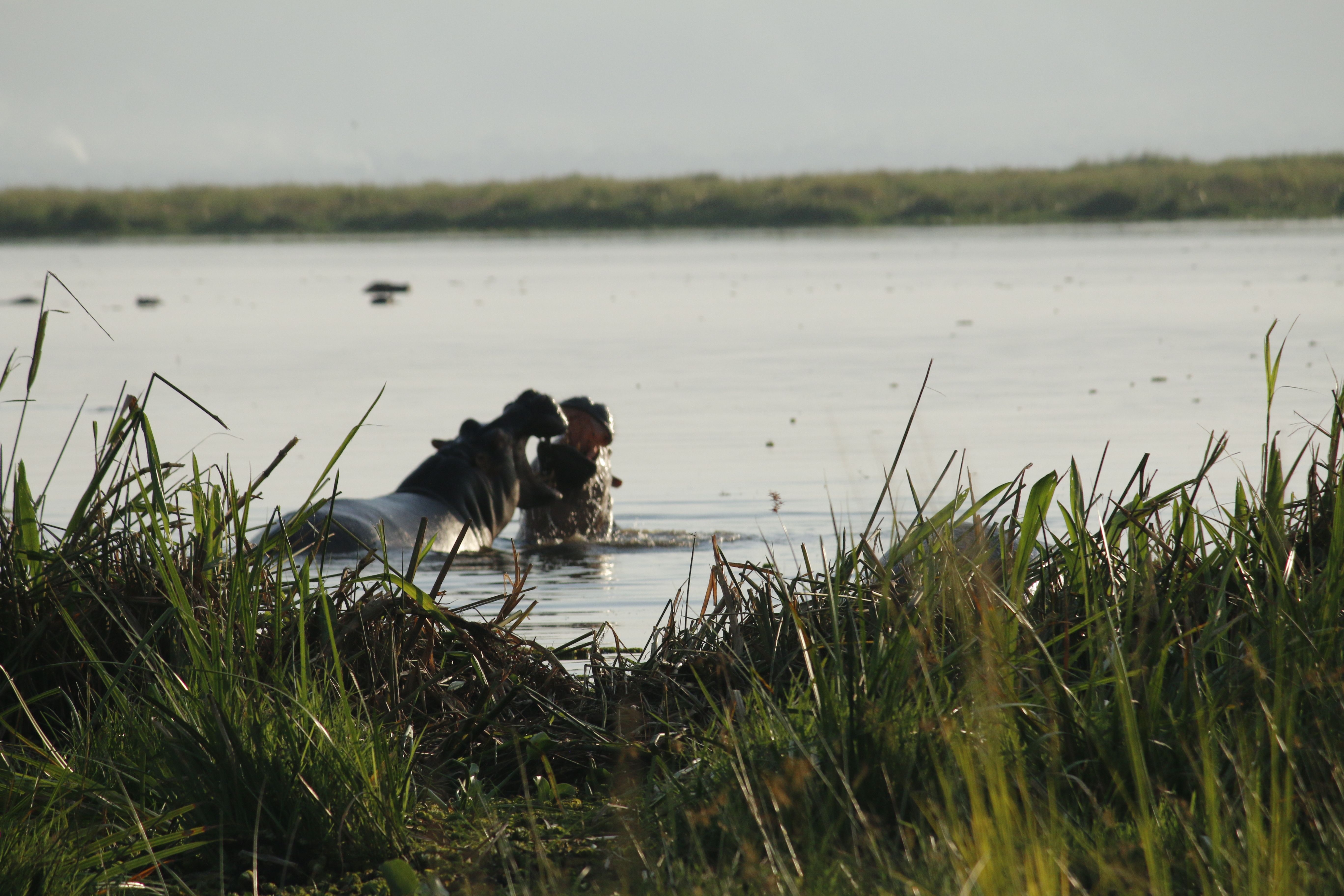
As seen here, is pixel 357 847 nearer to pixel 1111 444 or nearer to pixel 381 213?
pixel 1111 444

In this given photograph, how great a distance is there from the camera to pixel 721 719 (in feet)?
11.6

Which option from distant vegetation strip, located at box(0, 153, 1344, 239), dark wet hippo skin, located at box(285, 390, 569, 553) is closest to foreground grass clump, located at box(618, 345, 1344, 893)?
dark wet hippo skin, located at box(285, 390, 569, 553)

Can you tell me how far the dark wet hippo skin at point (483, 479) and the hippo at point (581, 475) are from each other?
8 centimetres

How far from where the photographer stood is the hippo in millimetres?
8516

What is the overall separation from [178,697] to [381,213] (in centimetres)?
6504

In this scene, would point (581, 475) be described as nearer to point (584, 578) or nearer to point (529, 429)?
point (529, 429)

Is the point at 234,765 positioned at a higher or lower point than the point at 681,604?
higher

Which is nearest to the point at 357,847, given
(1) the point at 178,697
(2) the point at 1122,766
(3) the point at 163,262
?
(1) the point at 178,697

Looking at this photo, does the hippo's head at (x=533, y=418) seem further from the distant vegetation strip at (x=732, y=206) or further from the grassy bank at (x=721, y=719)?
the distant vegetation strip at (x=732, y=206)

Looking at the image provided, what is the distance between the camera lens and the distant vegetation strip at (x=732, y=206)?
61.6 meters

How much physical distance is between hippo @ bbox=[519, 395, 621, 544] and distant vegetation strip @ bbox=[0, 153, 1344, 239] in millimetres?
54259

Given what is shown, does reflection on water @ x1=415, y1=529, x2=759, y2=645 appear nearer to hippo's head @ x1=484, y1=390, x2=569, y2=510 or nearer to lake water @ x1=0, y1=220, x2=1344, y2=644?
lake water @ x1=0, y1=220, x2=1344, y2=644

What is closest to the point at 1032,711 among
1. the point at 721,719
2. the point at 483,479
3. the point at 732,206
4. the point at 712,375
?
the point at 721,719

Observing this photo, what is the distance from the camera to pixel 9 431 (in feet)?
36.6
